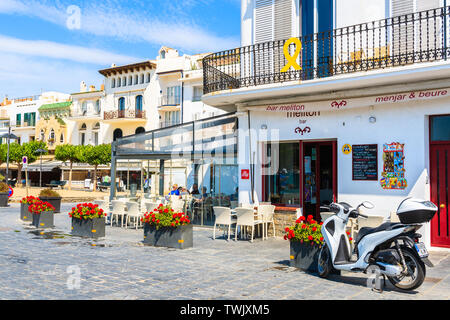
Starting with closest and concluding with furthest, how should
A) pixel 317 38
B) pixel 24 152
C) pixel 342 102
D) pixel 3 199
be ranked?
pixel 342 102, pixel 317 38, pixel 3 199, pixel 24 152

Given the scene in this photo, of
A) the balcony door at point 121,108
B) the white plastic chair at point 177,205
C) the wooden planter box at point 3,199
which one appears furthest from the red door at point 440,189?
the balcony door at point 121,108

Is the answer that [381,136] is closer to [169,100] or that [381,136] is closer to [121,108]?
[169,100]

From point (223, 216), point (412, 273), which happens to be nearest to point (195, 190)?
point (223, 216)

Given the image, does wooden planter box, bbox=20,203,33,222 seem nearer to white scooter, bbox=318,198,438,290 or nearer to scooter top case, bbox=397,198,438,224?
white scooter, bbox=318,198,438,290

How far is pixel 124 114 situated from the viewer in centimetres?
4709

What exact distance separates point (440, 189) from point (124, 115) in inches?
1614

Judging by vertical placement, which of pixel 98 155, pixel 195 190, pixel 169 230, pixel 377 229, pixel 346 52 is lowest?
pixel 169 230

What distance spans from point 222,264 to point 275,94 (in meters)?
5.01

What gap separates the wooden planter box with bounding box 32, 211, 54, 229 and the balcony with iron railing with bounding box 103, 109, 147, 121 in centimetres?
3250

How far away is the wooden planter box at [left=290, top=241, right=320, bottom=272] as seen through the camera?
7492mm

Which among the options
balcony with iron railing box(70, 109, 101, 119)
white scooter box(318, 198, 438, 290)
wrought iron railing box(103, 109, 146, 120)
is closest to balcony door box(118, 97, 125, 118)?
wrought iron railing box(103, 109, 146, 120)

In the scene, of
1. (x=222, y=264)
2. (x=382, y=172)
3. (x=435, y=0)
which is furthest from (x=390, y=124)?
(x=222, y=264)

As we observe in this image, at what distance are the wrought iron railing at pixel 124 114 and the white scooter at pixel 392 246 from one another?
40.5 meters
